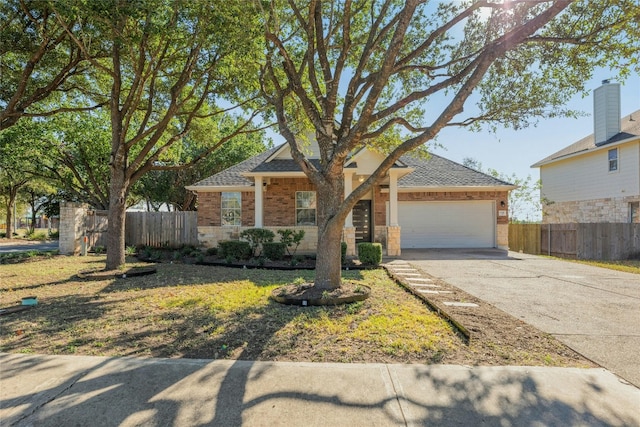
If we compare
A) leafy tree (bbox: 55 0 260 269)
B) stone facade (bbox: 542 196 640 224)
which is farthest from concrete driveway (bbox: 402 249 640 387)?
stone facade (bbox: 542 196 640 224)

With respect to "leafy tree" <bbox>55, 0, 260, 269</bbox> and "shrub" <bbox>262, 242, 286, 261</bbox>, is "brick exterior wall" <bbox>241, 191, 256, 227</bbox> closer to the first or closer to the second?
"shrub" <bbox>262, 242, 286, 261</bbox>

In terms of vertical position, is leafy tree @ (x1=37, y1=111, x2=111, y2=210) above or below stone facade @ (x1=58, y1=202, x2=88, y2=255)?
above

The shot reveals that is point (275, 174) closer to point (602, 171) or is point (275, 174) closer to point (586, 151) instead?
point (586, 151)

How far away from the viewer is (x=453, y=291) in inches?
272

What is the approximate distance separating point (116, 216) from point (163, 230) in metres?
7.02

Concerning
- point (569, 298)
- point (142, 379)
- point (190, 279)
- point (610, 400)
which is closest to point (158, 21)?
point (190, 279)

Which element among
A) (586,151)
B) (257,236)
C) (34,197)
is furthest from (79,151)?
(586,151)

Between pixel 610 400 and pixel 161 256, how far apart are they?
13013mm

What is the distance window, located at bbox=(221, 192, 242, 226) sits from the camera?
15.0 m

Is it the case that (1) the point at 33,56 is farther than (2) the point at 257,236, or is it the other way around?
(2) the point at 257,236

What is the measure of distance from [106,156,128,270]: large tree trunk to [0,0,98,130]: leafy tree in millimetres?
3201

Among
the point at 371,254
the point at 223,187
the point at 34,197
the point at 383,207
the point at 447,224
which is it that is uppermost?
the point at 34,197

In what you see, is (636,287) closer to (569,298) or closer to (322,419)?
(569,298)

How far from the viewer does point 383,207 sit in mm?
14484
